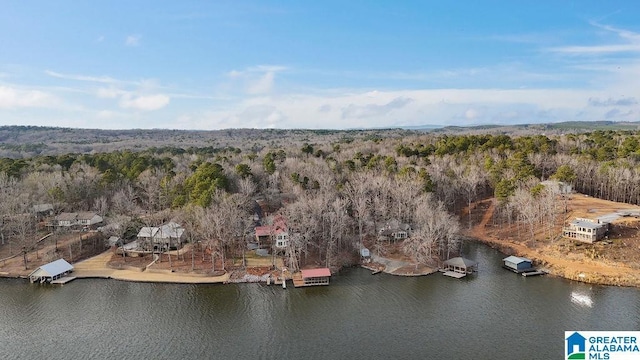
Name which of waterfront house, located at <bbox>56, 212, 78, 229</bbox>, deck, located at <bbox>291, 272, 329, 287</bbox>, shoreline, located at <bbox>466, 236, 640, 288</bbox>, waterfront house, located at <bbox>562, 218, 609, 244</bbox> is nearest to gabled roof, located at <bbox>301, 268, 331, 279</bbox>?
deck, located at <bbox>291, 272, 329, 287</bbox>

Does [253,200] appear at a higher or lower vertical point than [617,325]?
higher

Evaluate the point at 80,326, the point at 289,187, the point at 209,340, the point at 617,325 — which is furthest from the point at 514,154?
the point at 80,326

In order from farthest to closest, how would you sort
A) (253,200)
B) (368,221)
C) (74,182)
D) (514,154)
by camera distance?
1. (514,154)
2. (74,182)
3. (253,200)
4. (368,221)

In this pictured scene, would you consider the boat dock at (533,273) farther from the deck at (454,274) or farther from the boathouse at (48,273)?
the boathouse at (48,273)

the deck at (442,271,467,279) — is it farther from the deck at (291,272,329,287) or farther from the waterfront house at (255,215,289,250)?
the waterfront house at (255,215,289,250)

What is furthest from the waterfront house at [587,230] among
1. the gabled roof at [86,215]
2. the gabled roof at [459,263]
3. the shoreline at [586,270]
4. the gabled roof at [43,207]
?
the gabled roof at [43,207]

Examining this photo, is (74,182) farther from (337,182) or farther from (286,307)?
(286,307)
